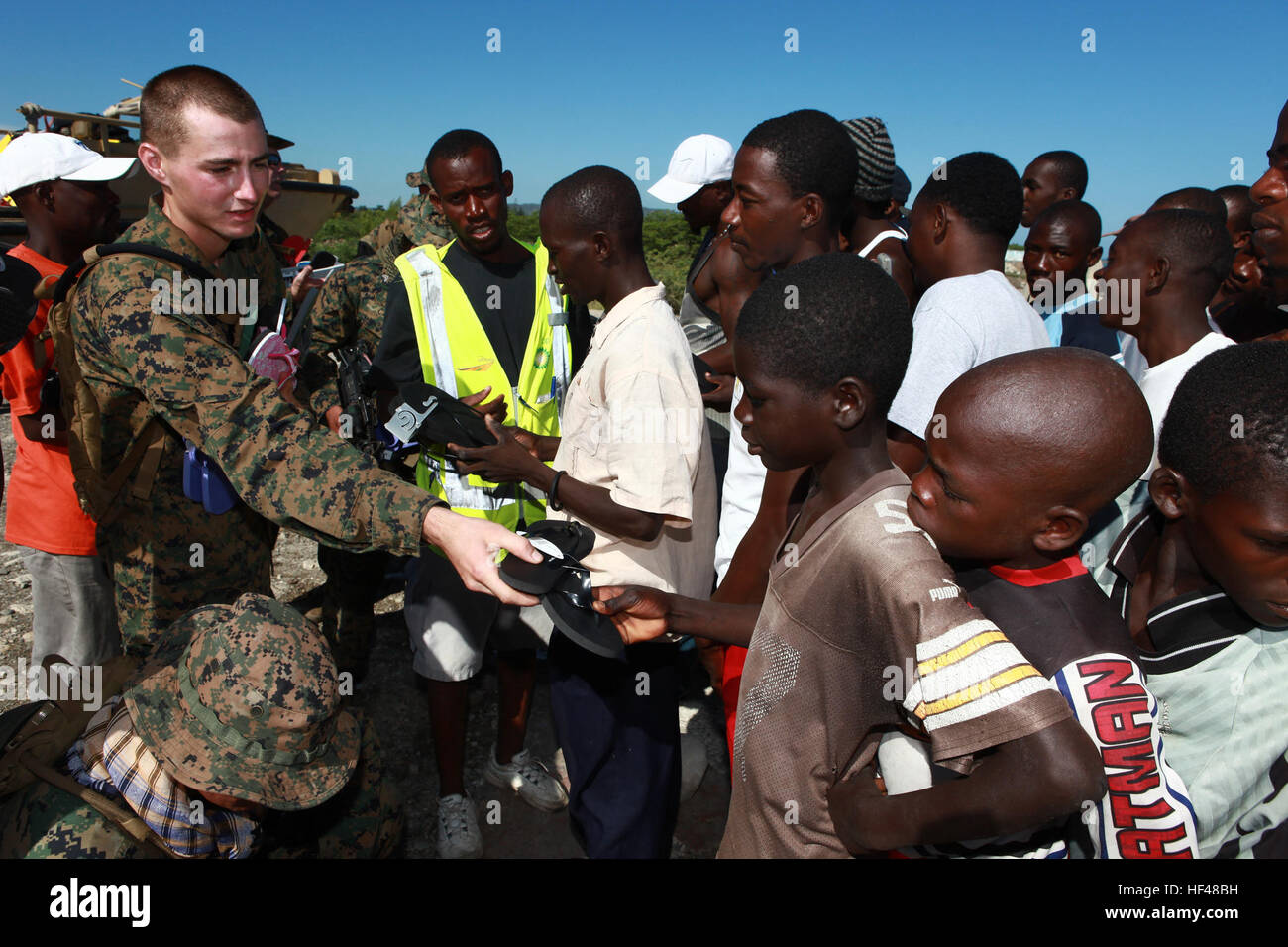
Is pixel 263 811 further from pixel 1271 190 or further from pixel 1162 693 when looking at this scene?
pixel 1271 190

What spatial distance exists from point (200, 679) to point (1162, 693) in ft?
7.14

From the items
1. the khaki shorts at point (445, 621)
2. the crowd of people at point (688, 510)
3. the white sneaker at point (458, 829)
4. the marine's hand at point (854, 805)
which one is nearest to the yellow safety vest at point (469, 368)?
the crowd of people at point (688, 510)

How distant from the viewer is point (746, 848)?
1.62 meters

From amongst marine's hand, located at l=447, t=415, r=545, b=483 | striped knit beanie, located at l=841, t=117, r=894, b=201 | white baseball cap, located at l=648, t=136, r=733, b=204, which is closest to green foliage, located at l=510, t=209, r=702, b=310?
white baseball cap, located at l=648, t=136, r=733, b=204

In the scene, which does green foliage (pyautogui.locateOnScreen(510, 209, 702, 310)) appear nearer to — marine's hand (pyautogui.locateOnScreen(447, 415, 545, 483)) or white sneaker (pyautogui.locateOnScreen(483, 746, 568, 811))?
white sneaker (pyautogui.locateOnScreen(483, 746, 568, 811))

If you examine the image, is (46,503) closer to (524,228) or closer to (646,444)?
(646,444)

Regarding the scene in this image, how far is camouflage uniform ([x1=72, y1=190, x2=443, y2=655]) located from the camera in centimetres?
205

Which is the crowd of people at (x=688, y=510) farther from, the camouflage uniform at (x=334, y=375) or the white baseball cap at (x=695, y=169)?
the white baseball cap at (x=695, y=169)

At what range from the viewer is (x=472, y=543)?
206cm

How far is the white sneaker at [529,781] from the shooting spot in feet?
10.0

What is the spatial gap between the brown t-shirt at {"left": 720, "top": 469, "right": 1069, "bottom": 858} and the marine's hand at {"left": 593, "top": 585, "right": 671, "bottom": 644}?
33 cm

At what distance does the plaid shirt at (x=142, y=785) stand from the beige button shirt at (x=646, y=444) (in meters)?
1.17

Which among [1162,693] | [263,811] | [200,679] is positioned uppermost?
[1162,693]
